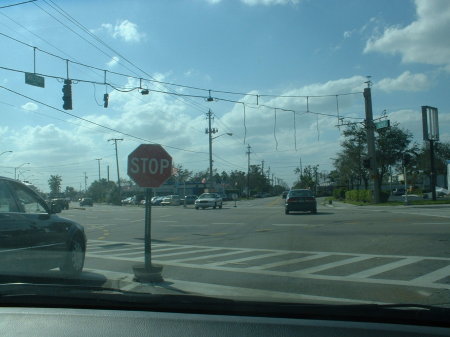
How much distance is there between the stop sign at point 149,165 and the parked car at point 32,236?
4.98 ft

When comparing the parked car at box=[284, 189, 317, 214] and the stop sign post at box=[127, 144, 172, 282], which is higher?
the stop sign post at box=[127, 144, 172, 282]

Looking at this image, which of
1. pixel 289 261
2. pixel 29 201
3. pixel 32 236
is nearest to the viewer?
pixel 32 236

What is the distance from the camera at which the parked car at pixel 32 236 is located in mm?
6938

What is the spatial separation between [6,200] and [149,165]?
2.54 metres

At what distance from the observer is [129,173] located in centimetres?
877

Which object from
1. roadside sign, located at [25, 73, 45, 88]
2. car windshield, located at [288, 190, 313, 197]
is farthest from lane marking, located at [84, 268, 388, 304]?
car windshield, located at [288, 190, 313, 197]

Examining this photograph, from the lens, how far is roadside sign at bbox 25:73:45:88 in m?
17.5

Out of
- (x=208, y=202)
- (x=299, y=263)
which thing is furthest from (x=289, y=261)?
(x=208, y=202)

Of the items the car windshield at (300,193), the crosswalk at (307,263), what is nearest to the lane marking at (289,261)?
the crosswalk at (307,263)

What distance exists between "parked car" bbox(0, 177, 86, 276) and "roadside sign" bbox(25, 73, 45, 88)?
1033 cm

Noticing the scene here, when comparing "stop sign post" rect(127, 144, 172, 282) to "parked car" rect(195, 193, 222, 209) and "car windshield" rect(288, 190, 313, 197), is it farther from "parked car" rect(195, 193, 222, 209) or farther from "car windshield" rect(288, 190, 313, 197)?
"parked car" rect(195, 193, 222, 209)

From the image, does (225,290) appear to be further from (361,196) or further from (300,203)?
(361,196)

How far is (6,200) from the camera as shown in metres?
7.15

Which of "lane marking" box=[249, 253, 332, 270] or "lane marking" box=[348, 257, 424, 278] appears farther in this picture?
"lane marking" box=[249, 253, 332, 270]
